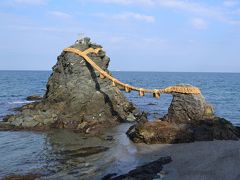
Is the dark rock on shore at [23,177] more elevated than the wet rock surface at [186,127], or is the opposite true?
the wet rock surface at [186,127]

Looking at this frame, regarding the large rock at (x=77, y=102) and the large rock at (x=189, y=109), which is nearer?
the large rock at (x=189, y=109)

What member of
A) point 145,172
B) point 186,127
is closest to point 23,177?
point 145,172

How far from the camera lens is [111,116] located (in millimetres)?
26547

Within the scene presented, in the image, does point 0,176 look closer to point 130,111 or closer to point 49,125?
point 49,125

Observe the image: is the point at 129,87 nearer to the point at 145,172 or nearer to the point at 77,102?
the point at 77,102

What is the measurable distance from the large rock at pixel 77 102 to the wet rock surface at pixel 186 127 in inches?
218

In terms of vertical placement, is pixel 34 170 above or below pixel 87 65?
below

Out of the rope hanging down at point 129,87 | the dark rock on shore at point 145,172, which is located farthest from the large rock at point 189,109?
the dark rock on shore at point 145,172

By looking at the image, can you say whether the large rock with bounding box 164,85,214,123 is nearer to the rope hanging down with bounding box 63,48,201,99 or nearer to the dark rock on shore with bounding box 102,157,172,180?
the rope hanging down with bounding box 63,48,201,99

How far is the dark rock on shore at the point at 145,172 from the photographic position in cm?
1290

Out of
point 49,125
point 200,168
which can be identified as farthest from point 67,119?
point 200,168

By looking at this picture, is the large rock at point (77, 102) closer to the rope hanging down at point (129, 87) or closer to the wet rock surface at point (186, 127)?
the rope hanging down at point (129, 87)

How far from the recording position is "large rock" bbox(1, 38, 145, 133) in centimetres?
2533

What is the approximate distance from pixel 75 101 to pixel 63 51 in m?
4.75
